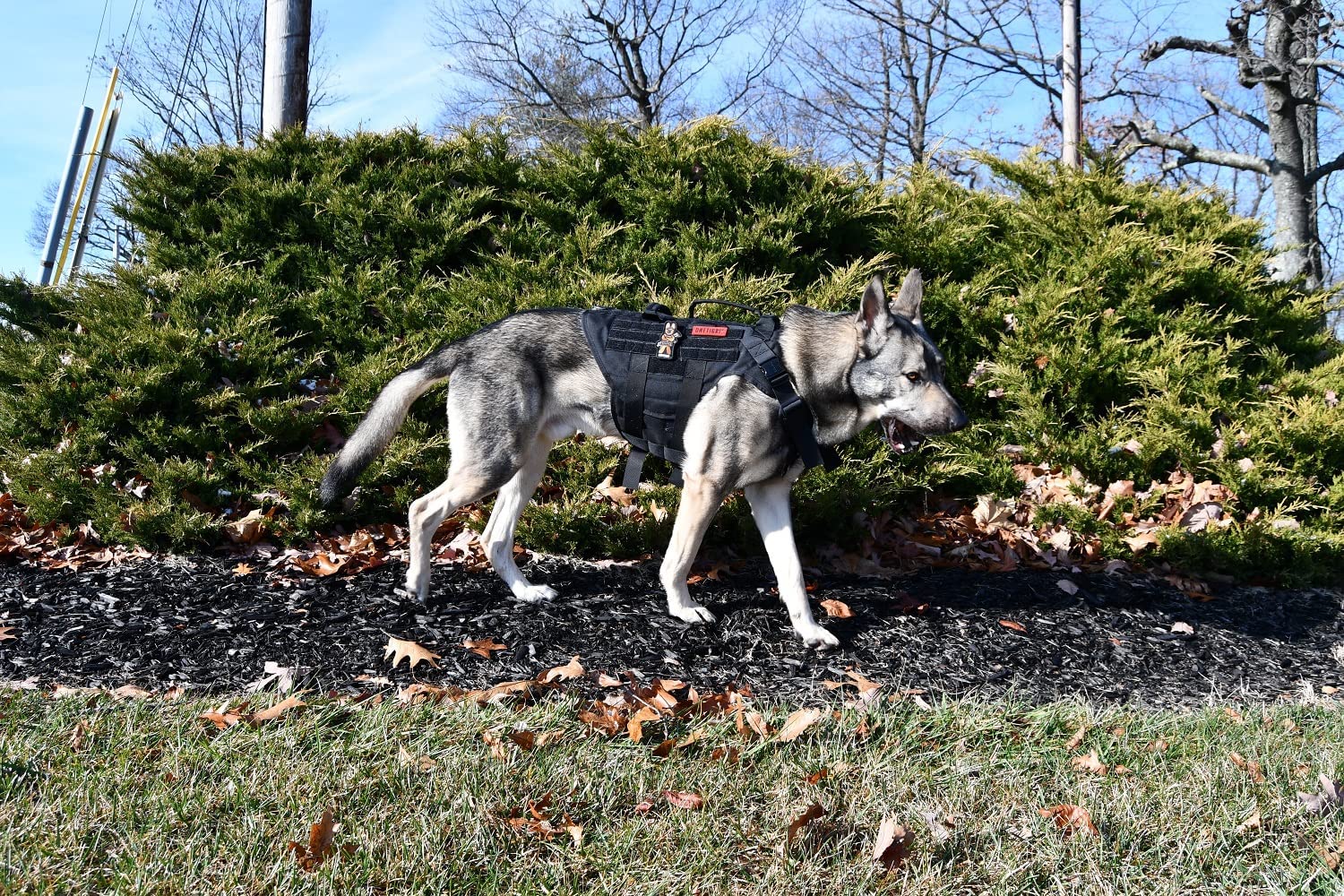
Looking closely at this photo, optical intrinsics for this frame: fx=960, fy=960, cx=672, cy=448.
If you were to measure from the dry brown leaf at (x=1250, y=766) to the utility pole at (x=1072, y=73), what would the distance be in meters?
9.91

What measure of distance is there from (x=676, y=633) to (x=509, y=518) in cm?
117

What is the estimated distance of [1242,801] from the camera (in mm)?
3398

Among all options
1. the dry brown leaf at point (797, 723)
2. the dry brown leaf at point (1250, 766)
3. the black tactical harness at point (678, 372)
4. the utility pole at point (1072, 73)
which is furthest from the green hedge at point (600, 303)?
the utility pole at point (1072, 73)

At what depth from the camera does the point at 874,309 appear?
177 inches

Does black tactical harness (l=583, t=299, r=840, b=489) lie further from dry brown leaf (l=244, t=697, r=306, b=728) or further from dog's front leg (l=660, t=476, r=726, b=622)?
dry brown leaf (l=244, t=697, r=306, b=728)

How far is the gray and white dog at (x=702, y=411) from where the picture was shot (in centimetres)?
455

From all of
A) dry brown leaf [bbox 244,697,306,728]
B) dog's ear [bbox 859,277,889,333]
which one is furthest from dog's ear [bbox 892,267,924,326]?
dry brown leaf [bbox 244,697,306,728]

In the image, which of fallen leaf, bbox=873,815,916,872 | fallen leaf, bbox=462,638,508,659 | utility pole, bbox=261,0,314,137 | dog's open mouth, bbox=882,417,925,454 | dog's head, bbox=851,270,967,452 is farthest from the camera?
utility pole, bbox=261,0,314,137

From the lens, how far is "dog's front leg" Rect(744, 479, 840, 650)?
4.65 m

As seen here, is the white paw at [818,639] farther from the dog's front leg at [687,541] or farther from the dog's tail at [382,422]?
the dog's tail at [382,422]

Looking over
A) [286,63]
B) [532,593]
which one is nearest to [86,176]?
[286,63]

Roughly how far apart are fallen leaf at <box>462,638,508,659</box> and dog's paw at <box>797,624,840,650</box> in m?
1.44

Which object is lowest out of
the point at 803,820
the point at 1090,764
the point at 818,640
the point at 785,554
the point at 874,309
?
the point at 803,820

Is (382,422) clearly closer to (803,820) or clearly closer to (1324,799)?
(803,820)
